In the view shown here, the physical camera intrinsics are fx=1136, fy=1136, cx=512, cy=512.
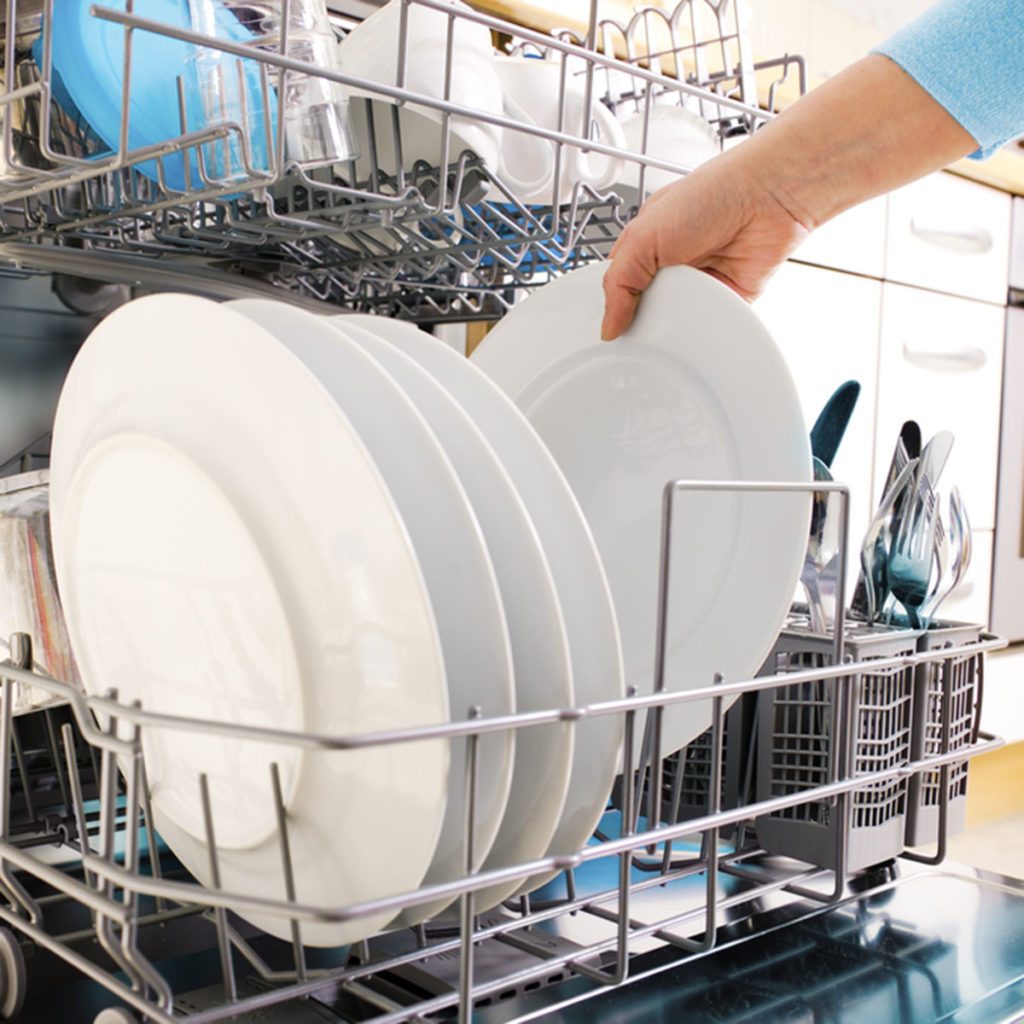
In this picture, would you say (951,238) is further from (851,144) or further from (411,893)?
(411,893)

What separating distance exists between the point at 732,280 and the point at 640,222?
13 centimetres

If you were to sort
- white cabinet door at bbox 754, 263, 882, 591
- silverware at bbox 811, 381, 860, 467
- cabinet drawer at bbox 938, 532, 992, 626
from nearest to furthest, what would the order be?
1. silverware at bbox 811, 381, 860, 467
2. white cabinet door at bbox 754, 263, 882, 591
3. cabinet drawer at bbox 938, 532, 992, 626

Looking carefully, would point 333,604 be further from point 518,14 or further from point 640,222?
point 518,14

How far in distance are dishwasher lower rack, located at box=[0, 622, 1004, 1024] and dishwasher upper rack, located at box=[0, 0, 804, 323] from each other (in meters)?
0.24

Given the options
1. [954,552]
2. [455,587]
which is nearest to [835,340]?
[954,552]

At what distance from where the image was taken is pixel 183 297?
0.47m

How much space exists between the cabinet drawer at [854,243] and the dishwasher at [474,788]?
0.87m

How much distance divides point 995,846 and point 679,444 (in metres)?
1.64

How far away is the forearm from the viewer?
0.57 meters

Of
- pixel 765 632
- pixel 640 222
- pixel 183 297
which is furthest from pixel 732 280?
pixel 183 297

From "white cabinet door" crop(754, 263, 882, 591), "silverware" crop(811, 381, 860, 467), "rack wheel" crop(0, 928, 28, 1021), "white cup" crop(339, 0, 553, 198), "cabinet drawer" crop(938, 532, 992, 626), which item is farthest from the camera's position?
"cabinet drawer" crop(938, 532, 992, 626)

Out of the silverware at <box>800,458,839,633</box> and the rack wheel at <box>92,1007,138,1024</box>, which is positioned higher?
the silverware at <box>800,458,839,633</box>

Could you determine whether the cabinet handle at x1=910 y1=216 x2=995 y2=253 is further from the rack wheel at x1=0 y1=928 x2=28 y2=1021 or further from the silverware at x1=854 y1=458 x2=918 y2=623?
the rack wheel at x1=0 y1=928 x2=28 y2=1021

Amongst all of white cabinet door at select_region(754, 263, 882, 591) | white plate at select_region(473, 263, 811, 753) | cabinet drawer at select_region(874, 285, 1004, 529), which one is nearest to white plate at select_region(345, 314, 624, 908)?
white plate at select_region(473, 263, 811, 753)
